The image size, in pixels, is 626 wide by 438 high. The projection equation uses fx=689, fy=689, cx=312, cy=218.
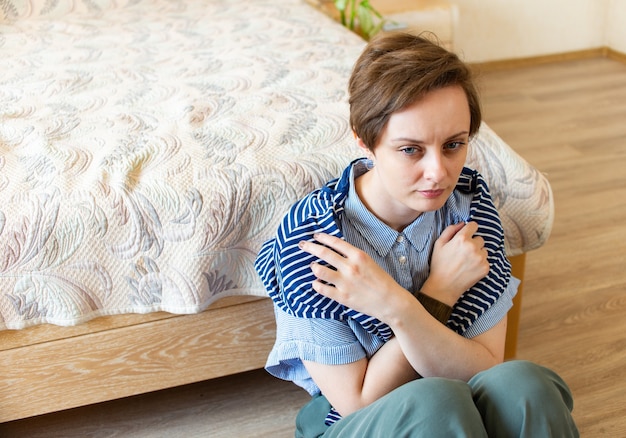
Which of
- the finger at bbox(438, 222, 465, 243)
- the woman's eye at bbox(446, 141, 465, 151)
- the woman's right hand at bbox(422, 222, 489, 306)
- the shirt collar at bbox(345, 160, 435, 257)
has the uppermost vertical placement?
the woman's eye at bbox(446, 141, 465, 151)

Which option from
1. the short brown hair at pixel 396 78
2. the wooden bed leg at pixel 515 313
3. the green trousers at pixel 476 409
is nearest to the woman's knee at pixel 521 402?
the green trousers at pixel 476 409

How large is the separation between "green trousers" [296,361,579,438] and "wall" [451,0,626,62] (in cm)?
268

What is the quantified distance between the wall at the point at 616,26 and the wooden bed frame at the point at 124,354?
2.85 m

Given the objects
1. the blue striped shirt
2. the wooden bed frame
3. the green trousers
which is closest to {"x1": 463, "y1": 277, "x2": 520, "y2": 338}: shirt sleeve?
the blue striped shirt

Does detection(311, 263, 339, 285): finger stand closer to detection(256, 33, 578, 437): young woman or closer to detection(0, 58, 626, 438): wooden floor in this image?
detection(256, 33, 578, 437): young woman

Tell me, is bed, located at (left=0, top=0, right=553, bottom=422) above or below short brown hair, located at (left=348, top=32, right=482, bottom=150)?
below

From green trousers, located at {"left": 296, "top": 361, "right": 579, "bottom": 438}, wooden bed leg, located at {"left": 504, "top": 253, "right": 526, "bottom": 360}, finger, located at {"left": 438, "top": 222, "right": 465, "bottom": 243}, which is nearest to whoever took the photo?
green trousers, located at {"left": 296, "top": 361, "right": 579, "bottom": 438}

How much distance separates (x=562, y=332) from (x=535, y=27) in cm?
227

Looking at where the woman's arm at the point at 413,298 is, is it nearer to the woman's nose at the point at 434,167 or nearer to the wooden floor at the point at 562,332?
the woman's nose at the point at 434,167

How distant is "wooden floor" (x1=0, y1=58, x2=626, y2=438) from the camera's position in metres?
1.43

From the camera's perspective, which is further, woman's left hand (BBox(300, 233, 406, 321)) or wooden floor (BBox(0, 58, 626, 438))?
wooden floor (BBox(0, 58, 626, 438))

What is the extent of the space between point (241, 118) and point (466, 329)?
0.68m

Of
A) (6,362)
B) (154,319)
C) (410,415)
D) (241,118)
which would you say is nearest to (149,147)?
(241,118)

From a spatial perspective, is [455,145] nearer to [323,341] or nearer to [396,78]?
[396,78]
